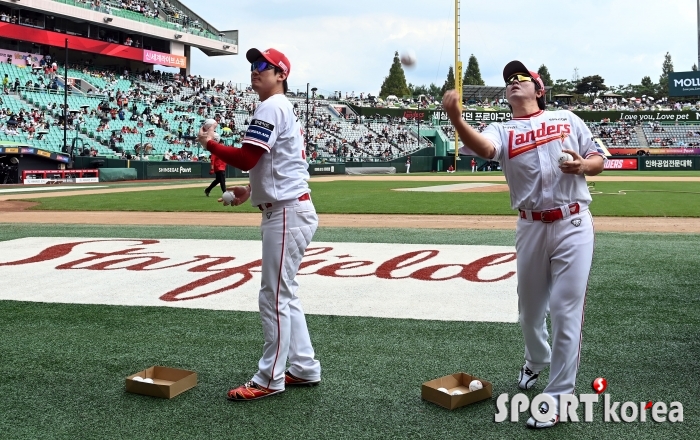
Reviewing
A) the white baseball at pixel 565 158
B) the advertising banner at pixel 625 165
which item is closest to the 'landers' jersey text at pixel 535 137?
the white baseball at pixel 565 158

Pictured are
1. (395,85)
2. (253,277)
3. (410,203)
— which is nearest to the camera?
(253,277)

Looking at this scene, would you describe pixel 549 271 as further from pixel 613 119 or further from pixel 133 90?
pixel 613 119

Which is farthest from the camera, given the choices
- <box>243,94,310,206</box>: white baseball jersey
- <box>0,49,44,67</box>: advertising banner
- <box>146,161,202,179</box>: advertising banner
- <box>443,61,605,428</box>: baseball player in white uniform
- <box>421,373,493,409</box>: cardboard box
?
<box>0,49,44,67</box>: advertising banner

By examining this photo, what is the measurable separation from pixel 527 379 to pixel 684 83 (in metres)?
74.3

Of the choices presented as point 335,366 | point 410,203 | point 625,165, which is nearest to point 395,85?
point 625,165

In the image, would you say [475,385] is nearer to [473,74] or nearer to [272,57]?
[272,57]

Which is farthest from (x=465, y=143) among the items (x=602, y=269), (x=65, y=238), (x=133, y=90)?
(x=133, y=90)

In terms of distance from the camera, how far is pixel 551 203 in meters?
3.75

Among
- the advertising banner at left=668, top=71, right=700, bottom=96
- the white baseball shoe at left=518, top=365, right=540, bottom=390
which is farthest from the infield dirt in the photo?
the advertising banner at left=668, top=71, right=700, bottom=96

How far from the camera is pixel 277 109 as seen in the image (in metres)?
4.02

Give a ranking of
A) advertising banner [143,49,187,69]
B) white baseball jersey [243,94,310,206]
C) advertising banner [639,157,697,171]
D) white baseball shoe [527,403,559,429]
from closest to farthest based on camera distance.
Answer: white baseball shoe [527,403,559,429] < white baseball jersey [243,94,310,206] < advertising banner [639,157,697,171] < advertising banner [143,49,187,69]

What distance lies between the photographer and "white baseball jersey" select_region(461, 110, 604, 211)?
148 inches
